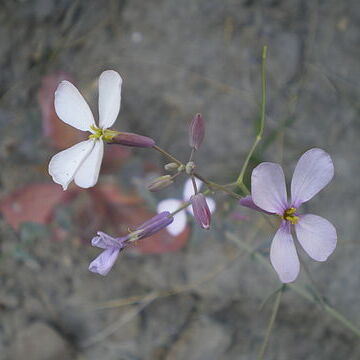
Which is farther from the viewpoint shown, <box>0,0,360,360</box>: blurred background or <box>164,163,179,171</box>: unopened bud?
<box>0,0,360,360</box>: blurred background

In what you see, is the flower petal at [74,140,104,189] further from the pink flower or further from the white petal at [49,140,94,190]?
the pink flower

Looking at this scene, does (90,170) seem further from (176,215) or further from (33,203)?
(33,203)

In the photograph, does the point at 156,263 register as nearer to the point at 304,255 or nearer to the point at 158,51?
the point at 304,255

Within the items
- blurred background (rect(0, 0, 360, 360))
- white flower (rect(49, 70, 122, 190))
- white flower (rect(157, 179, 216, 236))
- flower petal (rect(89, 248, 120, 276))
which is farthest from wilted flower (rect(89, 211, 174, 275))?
blurred background (rect(0, 0, 360, 360))

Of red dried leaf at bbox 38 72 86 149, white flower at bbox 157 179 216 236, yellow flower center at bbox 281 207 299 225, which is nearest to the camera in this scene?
yellow flower center at bbox 281 207 299 225

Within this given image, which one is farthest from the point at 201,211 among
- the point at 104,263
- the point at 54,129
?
the point at 54,129

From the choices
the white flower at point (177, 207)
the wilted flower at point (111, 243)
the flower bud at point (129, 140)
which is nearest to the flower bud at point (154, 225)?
the wilted flower at point (111, 243)
